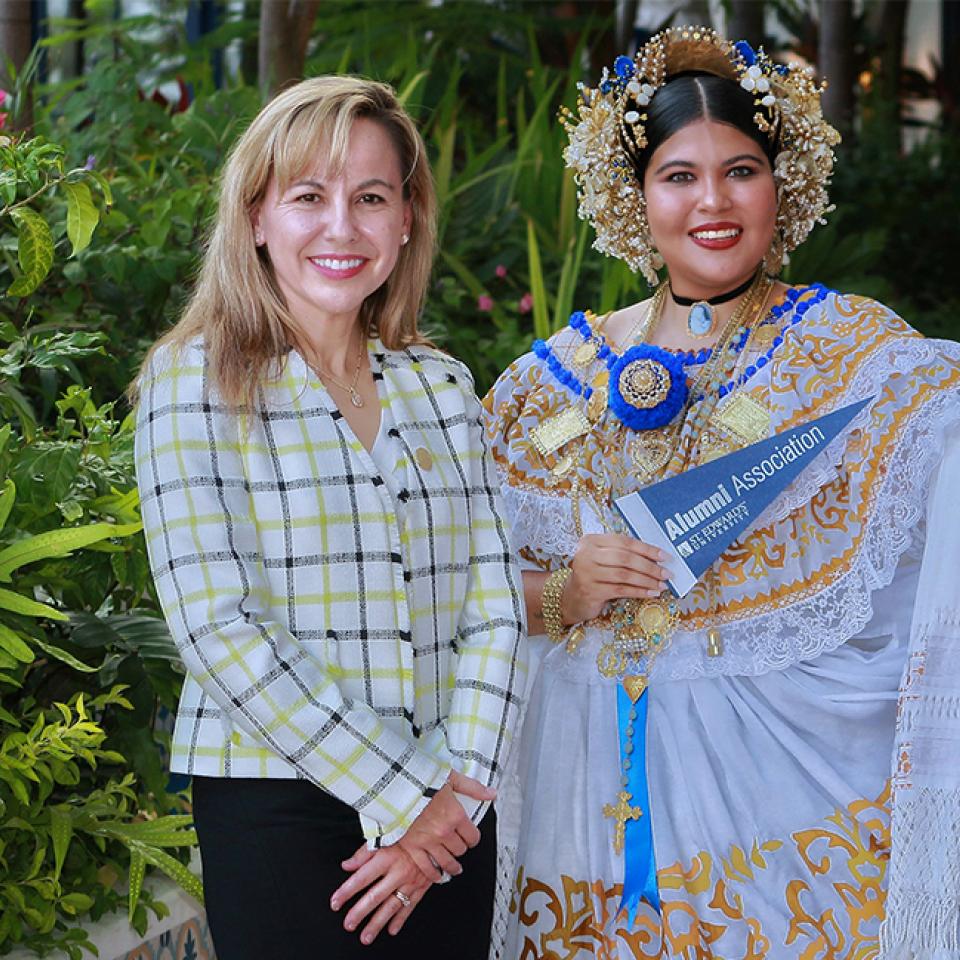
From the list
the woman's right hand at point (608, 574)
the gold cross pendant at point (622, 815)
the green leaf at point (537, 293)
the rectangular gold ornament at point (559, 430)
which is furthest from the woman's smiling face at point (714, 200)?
the green leaf at point (537, 293)

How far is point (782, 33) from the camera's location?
1552 centimetres

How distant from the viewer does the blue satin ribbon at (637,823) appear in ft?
7.91

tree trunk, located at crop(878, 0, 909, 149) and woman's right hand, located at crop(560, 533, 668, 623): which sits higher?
tree trunk, located at crop(878, 0, 909, 149)

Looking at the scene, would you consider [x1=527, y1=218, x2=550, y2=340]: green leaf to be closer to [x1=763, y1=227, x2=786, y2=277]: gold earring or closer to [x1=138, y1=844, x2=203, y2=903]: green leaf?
[x1=763, y1=227, x2=786, y2=277]: gold earring

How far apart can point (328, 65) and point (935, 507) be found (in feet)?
14.5

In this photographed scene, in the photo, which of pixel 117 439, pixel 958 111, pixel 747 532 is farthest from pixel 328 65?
pixel 958 111

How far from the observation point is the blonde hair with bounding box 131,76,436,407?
79.8 inches

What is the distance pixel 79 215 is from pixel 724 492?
1.13 m

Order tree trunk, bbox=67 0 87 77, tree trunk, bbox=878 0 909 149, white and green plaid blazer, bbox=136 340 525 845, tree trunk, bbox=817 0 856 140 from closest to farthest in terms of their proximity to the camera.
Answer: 1. white and green plaid blazer, bbox=136 340 525 845
2. tree trunk, bbox=67 0 87 77
3. tree trunk, bbox=817 0 856 140
4. tree trunk, bbox=878 0 909 149

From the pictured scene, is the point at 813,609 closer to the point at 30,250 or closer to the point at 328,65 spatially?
the point at 30,250

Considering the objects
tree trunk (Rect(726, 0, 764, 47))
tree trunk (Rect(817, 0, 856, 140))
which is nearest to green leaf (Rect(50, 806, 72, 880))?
tree trunk (Rect(726, 0, 764, 47))

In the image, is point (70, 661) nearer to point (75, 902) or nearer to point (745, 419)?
point (75, 902)

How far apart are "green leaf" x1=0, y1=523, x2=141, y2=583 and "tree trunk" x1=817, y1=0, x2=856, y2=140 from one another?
262 inches

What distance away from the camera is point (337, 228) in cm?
205
